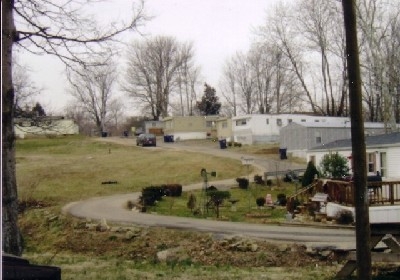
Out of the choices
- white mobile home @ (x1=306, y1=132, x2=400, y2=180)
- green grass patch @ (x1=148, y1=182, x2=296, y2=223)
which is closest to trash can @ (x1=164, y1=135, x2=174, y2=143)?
green grass patch @ (x1=148, y1=182, x2=296, y2=223)

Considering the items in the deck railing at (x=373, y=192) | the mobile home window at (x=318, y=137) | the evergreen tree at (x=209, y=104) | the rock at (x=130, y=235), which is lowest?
the rock at (x=130, y=235)

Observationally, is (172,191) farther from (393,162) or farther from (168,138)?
(168,138)

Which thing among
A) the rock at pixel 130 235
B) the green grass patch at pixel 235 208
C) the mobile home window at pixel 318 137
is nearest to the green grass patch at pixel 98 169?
the green grass patch at pixel 235 208

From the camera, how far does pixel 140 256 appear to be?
47.7 ft

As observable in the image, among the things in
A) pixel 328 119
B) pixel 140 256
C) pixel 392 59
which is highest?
pixel 392 59

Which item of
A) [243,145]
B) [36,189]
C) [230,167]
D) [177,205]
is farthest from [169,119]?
[177,205]

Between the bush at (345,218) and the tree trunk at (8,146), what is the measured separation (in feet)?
43.9

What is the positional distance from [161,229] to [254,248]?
459 centimetres

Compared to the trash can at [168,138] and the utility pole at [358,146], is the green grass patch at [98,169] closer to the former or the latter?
the trash can at [168,138]

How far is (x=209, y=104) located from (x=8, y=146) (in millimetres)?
76491

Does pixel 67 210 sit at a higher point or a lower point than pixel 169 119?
lower

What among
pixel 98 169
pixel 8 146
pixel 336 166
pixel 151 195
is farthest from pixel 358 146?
pixel 98 169

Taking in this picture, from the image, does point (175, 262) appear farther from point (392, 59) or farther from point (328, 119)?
point (328, 119)

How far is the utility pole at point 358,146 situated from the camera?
22.6 ft
